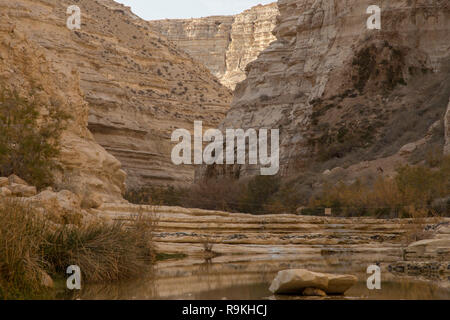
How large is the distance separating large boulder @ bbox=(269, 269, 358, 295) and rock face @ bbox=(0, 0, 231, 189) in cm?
1377

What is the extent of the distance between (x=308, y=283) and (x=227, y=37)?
11052 centimetres

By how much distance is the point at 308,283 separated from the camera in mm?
7797

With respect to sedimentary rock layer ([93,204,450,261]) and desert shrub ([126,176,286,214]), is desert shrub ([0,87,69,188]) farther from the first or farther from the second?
desert shrub ([126,176,286,214])

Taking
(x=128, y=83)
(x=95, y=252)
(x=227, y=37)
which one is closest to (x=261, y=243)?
(x=95, y=252)

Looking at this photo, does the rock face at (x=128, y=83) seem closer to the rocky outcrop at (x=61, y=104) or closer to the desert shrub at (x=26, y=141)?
the rocky outcrop at (x=61, y=104)

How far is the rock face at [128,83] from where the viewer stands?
142 ft

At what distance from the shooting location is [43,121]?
1806cm

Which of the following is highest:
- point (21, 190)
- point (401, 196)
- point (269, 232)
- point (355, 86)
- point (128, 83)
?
point (128, 83)

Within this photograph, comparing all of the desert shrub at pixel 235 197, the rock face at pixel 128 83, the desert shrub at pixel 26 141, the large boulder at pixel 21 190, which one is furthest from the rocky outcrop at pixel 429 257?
the desert shrub at pixel 235 197

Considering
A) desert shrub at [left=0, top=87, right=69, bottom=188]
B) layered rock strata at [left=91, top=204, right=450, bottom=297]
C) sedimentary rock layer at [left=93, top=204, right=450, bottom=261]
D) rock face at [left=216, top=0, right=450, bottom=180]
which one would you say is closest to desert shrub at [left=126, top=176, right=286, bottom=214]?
rock face at [left=216, top=0, right=450, bottom=180]

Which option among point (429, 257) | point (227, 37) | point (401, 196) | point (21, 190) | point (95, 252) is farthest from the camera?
point (227, 37)

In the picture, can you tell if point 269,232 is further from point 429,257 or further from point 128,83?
point 128,83

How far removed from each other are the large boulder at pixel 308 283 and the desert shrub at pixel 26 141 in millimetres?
9129

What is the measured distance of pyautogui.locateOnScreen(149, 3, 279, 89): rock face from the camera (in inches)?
4281
